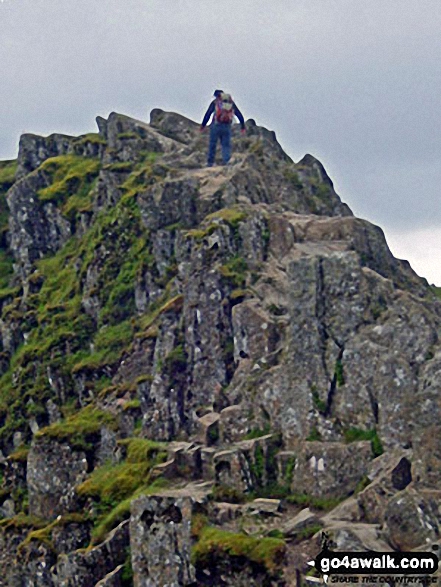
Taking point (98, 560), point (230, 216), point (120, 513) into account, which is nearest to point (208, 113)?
point (230, 216)

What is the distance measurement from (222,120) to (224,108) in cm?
172

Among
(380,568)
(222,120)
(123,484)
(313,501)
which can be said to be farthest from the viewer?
(222,120)

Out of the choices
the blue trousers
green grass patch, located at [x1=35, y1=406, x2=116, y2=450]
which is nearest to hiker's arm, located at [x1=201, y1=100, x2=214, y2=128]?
the blue trousers

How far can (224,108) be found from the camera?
9344 cm

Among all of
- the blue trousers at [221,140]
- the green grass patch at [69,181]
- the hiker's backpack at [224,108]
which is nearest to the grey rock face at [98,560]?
the hiker's backpack at [224,108]

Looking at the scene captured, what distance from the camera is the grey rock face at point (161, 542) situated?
56625 millimetres

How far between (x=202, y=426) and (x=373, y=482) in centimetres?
1512

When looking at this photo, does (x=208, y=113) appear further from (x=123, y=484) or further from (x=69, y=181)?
(x=123, y=484)

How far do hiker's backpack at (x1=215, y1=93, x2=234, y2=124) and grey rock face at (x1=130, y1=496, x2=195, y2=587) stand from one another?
146 ft

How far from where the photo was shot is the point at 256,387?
220ft

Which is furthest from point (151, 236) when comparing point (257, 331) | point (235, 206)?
point (257, 331)

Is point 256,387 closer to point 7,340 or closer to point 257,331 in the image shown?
point 257,331

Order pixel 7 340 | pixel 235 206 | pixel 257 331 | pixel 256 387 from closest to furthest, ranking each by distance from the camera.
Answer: pixel 256 387 → pixel 257 331 → pixel 235 206 → pixel 7 340

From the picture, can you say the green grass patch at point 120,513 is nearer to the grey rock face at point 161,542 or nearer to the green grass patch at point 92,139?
the grey rock face at point 161,542
